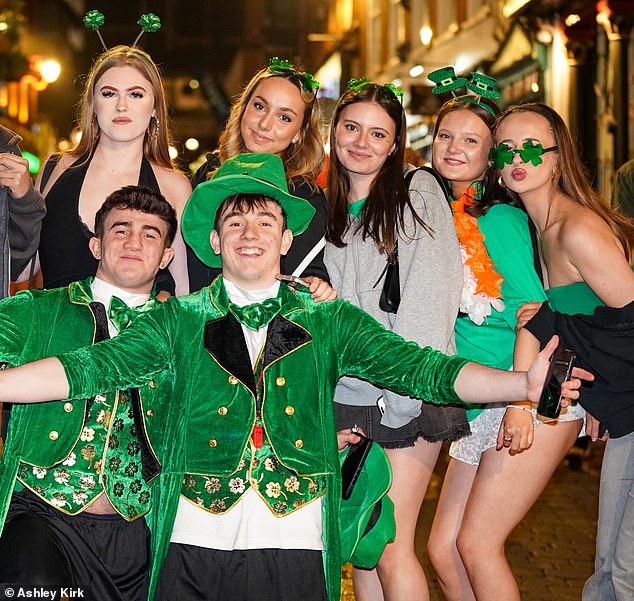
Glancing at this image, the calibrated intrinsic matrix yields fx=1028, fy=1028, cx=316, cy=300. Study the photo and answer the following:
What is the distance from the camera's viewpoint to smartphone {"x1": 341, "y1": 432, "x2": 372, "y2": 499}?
420cm

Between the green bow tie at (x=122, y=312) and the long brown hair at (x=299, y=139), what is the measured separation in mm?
1290

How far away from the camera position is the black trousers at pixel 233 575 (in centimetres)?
372

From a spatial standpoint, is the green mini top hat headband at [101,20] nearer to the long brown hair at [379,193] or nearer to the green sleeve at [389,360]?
the long brown hair at [379,193]

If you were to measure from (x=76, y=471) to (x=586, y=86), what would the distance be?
15.5 m

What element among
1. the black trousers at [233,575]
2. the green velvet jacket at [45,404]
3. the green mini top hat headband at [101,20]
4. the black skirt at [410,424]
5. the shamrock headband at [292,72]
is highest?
the green mini top hat headband at [101,20]

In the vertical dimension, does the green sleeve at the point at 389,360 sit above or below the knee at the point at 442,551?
above

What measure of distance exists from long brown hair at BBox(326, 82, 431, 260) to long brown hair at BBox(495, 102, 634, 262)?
1.83 feet

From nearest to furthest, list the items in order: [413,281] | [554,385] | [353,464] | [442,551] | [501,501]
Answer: [554,385], [353,464], [413,281], [501,501], [442,551]

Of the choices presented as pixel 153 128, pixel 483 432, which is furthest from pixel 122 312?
pixel 483 432

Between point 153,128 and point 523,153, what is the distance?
5.97 feet

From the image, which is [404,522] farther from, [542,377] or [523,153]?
[523,153]

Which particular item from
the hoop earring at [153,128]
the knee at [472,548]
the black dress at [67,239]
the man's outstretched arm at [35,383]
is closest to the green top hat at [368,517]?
the knee at [472,548]

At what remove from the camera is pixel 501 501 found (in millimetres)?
4703

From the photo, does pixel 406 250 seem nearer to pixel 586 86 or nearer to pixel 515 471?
pixel 515 471
